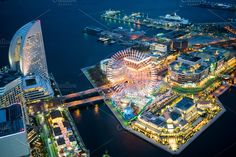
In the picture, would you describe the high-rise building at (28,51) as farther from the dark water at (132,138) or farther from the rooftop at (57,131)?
the rooftop at (57,131)

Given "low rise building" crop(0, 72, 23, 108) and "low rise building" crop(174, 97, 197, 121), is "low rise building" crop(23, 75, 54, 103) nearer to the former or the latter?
"low rise building" crop(0, 72, 23, 108)

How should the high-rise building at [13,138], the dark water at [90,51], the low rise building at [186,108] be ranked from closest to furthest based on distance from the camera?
1. the high-rise building at [13,138]
2. the dark water at [90,51]
3. the low rise building at [186,108]

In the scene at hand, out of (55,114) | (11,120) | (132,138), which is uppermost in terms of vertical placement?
(11,120)

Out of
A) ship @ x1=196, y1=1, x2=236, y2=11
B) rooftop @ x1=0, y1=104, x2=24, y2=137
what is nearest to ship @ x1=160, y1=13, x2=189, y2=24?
ship @ x1=196, y1=1, x2=236, y2=11

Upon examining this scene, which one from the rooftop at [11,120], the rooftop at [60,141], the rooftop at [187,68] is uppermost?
the rooftop at [11,120]

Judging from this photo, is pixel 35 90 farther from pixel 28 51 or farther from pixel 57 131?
pixel 57 131

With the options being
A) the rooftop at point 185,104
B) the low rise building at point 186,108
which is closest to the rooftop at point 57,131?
the low rise building at point 186,108

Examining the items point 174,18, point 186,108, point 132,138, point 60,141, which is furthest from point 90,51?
point 60,141
